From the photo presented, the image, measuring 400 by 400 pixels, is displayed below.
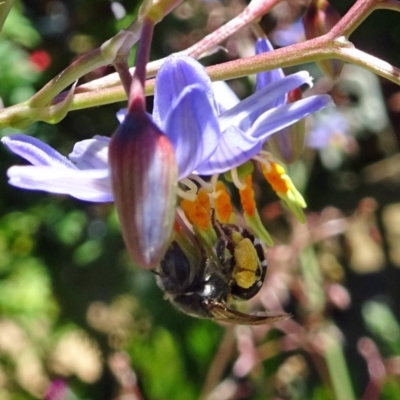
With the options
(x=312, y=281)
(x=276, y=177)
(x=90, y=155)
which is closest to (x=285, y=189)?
(x=276, y=177)

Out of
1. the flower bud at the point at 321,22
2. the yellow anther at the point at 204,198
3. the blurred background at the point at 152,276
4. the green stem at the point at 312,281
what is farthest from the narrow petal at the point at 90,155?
the green stem at the point at 312,281

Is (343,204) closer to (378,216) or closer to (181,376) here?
(378,216)

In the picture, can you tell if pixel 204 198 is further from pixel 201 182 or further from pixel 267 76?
pixel 267 76

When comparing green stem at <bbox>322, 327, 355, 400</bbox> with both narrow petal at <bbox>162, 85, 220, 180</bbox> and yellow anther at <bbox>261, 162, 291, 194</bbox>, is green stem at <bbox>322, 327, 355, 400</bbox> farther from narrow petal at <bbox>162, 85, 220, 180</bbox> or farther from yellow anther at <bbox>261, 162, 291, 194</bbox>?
narrow petal at <bbox>162, 85, 220, 180</bbox>

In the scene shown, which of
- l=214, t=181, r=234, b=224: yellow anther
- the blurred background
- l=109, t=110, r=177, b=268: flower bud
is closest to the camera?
l=109, t=110, r=177, b=268: flower bud

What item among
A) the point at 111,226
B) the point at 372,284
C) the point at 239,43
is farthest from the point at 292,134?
the point at 372,284

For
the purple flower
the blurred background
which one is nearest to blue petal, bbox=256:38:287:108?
the purple flower

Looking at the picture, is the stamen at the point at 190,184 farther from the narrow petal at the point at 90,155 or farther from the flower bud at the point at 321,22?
the flower bud at the point at 321,22
